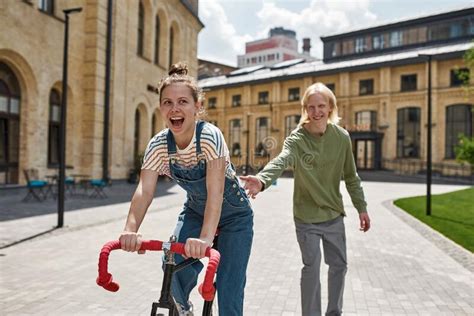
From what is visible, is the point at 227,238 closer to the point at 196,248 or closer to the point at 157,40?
the point at 196,248

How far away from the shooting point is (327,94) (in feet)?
12.0

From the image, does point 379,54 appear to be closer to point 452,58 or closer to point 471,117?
point 452,58

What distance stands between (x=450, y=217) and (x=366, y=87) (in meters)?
33.3

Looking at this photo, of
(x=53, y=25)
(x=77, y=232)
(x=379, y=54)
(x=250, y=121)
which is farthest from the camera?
(x=250, y=121)

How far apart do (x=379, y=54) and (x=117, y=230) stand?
40900 mm

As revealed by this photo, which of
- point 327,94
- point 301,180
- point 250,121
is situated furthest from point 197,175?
point 250,121

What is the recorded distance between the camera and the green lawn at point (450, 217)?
9.30m

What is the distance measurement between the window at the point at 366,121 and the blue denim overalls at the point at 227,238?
4229 cm

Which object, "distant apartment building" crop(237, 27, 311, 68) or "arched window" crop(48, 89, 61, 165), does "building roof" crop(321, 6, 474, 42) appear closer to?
"arched window" crop(48, 89, 61, 165)

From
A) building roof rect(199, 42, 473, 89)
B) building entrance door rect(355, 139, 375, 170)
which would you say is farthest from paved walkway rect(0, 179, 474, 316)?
building entrance door rect(355, 139, 375, 170)

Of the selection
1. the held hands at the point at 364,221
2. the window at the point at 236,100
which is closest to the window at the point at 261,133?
the window at the point at 236,100

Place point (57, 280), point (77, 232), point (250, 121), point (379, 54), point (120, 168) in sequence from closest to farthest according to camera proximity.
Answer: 1. point (57, 280)
2. point (77, 232)
3. point (120, 168)
4. point (379, 54)
5. point (250, 121)

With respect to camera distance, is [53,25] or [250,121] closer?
[53,25]

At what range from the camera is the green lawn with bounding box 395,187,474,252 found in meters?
9.30
